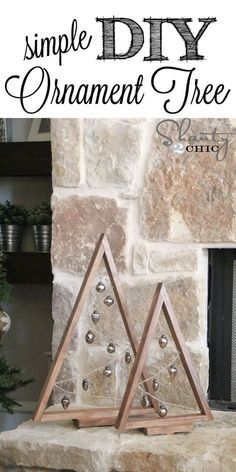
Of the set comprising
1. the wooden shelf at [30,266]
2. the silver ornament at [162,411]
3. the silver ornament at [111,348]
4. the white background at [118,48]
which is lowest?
the silver ornament at [162,411]

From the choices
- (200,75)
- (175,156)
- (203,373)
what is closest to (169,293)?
(203,373)

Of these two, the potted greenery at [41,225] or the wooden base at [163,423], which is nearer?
the wooden base at [163,423]

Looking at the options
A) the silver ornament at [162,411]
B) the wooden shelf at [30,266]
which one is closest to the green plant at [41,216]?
the wooden shelf at [30,266]

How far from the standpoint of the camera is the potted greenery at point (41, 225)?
101 inches

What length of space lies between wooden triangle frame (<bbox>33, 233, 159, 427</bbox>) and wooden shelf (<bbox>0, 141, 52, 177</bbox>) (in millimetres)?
779

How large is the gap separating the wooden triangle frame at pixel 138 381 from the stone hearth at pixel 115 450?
27mm

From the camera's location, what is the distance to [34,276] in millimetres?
2609

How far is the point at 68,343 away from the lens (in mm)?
1895

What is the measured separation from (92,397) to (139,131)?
76 centimetres

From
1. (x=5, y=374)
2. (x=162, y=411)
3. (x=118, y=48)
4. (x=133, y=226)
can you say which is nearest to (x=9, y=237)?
(x=5, y=374)

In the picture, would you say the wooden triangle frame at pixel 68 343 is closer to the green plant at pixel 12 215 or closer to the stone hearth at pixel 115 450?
the stone hearth at pixel 115 450

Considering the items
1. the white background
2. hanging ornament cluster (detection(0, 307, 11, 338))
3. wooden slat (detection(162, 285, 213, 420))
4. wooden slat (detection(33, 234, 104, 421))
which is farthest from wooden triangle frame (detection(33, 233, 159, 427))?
hanging ornament cluster (detection(0, 307, 11, 338))

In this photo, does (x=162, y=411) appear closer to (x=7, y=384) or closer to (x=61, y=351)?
(x=61, y=351)

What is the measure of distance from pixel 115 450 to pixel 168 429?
0.16 metres
